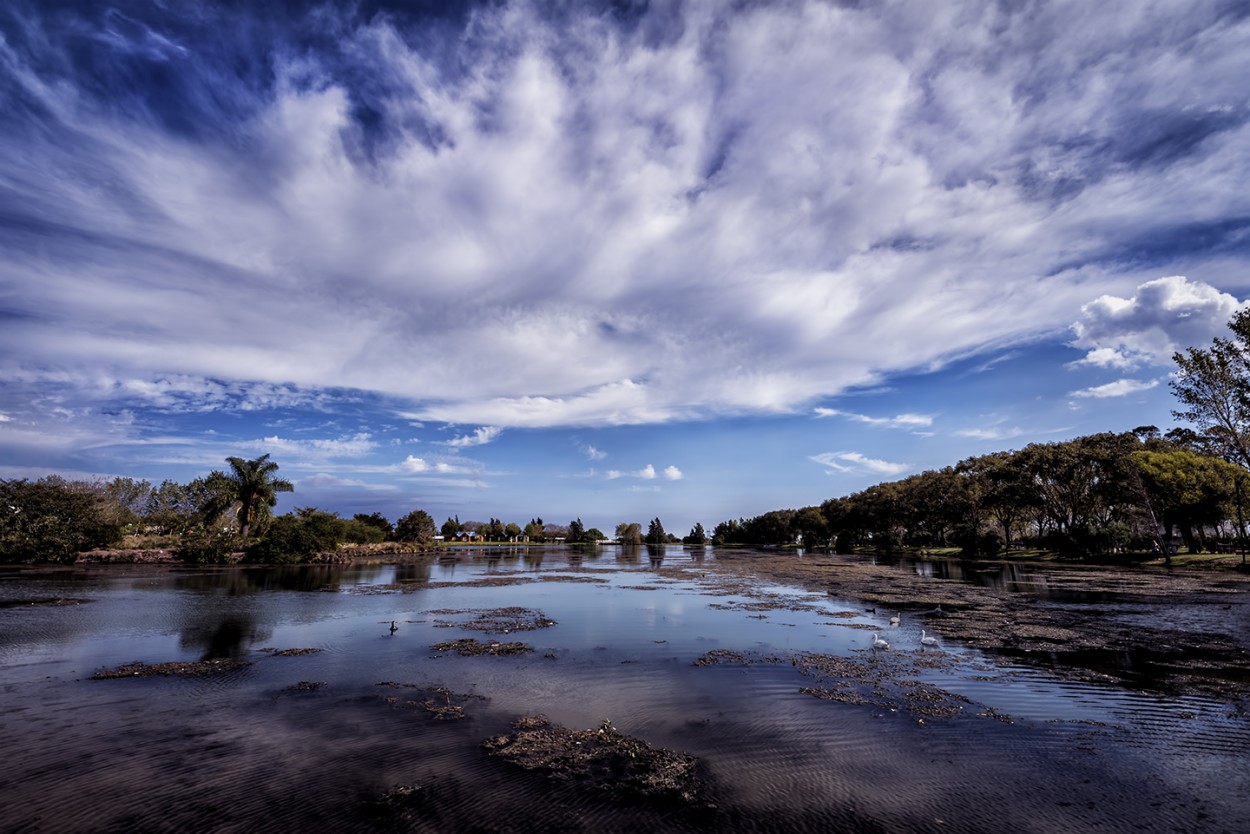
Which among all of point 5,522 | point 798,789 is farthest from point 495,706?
point 5,522

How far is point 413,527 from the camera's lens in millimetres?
112625

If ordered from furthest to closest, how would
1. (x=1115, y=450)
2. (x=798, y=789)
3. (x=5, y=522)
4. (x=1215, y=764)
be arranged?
1. (x=1115, y=450)
2. (x=5, y=522)
3. (x=1215, y=764)
4. (x=798, y=789)

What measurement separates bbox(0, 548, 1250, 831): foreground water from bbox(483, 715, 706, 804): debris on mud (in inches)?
15.7

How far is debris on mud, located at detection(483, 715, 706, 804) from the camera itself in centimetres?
974

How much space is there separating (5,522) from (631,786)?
258 feet

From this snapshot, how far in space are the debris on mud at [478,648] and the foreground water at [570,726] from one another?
63 centimetres

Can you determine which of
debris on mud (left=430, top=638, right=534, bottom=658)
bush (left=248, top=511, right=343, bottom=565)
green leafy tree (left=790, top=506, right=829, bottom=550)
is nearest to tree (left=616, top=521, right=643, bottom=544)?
green leafy tree (left=790, top=506, right=829, bottom=550)

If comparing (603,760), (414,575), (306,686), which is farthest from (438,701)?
(414,575)

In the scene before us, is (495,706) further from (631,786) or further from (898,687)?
(898,687)

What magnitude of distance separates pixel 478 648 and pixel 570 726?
32.2 feet

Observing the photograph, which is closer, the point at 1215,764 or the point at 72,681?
the point at 1215,764

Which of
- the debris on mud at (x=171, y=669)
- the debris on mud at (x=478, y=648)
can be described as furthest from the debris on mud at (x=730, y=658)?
the debris on mud at (x=171, y=669)

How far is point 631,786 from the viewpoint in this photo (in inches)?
384

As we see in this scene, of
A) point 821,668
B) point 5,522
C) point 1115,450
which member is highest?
point 1115,450
